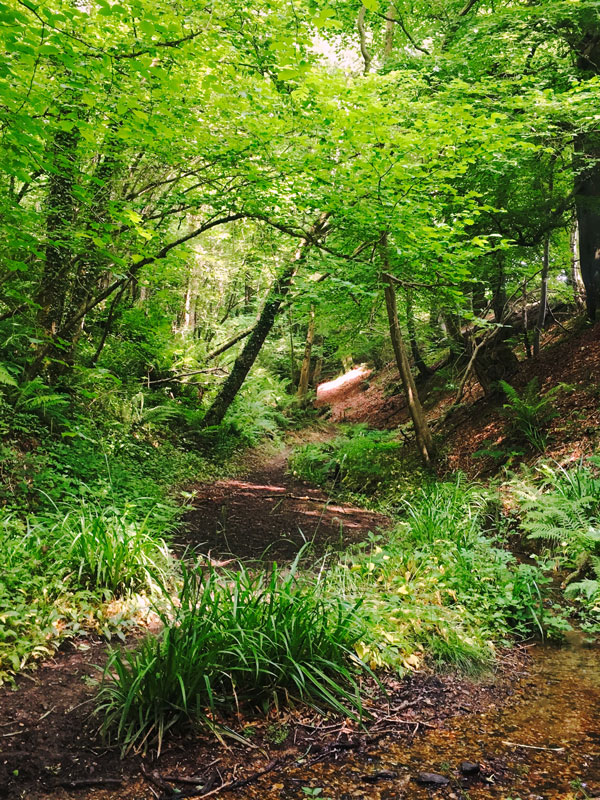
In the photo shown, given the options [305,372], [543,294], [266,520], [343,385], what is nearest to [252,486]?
[266,520]

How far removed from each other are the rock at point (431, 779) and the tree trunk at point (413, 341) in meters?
8.25

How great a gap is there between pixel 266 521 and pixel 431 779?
17.9ft

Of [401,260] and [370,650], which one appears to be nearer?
[370,650]

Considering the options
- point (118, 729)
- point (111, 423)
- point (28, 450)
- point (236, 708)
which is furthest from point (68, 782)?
point (111, 423)

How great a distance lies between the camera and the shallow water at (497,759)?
213 cm

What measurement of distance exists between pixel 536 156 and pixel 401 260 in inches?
129

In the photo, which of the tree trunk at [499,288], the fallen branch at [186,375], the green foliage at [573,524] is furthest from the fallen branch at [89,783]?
the tree trunk at [499,288]

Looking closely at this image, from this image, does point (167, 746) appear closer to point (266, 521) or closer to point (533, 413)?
point (266, 521)

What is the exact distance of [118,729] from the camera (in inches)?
95.2

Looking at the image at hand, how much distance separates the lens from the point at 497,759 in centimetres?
237

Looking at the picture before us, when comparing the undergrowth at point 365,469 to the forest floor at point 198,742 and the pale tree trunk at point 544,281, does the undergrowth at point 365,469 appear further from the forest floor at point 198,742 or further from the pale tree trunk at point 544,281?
the forest floor at point 198,742

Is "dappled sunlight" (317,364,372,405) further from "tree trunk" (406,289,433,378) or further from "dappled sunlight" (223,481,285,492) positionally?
"dappled sunlight" (223,481,285,492)

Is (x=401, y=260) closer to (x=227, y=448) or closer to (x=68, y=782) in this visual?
Result: (x=227, y=448)

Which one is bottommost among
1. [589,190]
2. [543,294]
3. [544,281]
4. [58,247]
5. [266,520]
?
[266,520]
